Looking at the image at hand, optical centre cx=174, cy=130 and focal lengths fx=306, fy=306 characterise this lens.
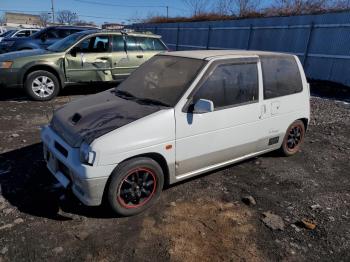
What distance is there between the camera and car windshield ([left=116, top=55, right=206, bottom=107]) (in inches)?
138

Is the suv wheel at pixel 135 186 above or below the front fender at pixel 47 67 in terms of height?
below

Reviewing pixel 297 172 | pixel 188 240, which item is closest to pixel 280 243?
pixel 188 240

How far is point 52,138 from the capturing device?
340 centimetres

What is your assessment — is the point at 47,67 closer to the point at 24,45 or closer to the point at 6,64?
the point at 6,64

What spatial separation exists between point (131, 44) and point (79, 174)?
654 cm

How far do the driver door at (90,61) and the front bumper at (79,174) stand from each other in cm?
505

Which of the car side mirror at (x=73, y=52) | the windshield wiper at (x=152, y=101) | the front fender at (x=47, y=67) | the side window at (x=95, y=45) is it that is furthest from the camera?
the side window at (x=95, y=45)

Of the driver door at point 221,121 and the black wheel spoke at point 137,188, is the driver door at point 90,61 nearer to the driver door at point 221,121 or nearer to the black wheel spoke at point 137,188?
the driver door at point 221,121

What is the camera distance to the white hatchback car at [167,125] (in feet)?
9.81

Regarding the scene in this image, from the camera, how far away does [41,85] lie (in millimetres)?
7695

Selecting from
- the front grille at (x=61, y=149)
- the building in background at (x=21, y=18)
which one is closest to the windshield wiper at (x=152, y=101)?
the front grille at (x=61, y=149)

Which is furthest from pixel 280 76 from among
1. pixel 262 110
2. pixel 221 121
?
pixel 221 121

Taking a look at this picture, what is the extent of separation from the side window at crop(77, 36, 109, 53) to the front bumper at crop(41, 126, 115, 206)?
17.5ft

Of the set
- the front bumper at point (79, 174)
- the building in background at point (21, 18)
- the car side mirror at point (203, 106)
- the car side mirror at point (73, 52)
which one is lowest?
the building in background at point (21, 18)
